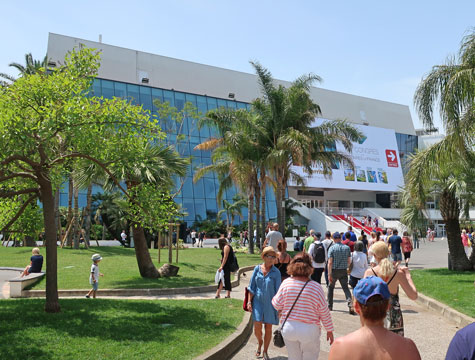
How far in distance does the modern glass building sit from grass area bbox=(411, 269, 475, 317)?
25.9 meters

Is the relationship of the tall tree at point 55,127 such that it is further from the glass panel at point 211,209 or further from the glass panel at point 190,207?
the glass panel at point 211,209

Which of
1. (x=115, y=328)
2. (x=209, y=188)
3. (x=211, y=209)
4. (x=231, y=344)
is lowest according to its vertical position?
(x=231, y=344)

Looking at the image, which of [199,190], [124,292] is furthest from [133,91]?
[124,292]

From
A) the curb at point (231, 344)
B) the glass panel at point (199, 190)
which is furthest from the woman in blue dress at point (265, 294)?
the glass panel at point (199, 190)

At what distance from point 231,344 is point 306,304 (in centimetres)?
251

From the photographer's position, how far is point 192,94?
169ft

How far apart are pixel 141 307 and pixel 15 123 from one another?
432 centimetres

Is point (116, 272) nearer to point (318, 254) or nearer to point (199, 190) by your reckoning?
point (318, 254)

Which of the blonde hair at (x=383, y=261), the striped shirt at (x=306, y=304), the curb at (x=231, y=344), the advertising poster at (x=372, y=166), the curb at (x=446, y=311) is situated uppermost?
the advertising poster at (x=372, y=166)

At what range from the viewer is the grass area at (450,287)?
32.5ft

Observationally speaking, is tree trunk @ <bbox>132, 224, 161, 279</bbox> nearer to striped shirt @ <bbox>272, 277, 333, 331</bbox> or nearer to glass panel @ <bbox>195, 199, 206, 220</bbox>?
striped shirt @ <bbox>272, 277, 333, 331</bbox>

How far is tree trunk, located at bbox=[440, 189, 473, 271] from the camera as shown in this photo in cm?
1692

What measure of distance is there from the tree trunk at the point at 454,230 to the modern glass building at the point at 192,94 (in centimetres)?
2453

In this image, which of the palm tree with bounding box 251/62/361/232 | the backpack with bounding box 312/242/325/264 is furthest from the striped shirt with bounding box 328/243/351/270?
the palm tree with bounding box 251/62/361/232
